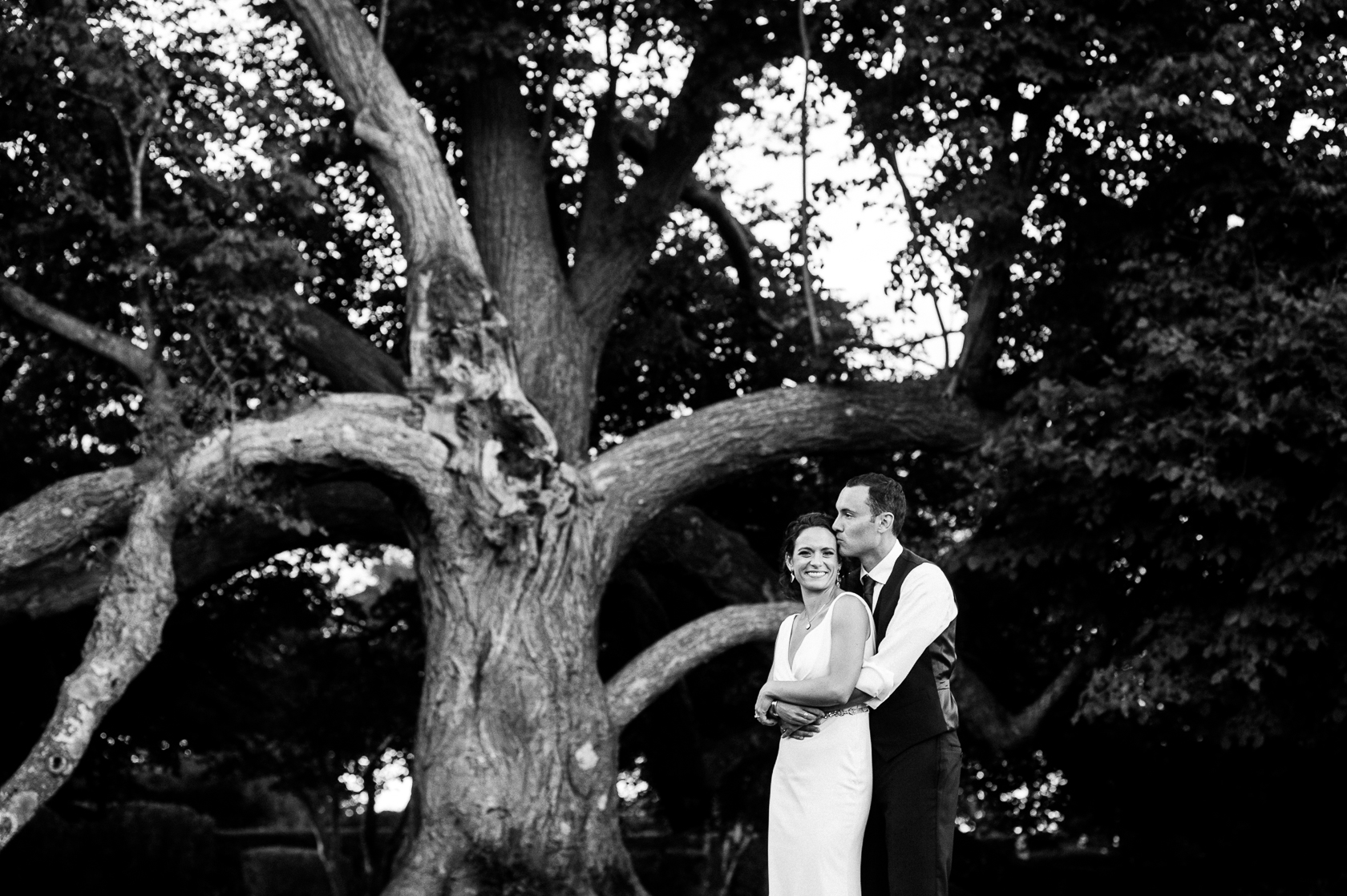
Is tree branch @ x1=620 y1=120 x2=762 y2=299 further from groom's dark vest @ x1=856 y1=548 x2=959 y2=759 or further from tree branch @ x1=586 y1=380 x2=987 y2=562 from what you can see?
groom's dark vest @ x1=856 y1=548 x2=959 y2=759

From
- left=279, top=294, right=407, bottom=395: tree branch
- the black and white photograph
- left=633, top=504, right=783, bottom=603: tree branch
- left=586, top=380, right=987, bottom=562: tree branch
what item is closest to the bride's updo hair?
the black and white photograph

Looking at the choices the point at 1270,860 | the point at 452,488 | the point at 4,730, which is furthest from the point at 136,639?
the point at 1270,860

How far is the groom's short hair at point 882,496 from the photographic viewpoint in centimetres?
530

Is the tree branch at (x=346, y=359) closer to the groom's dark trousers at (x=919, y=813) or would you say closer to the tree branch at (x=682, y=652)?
the tree branch at (x=682, y=652)

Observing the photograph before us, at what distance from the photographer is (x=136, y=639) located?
A: 9.92 metres

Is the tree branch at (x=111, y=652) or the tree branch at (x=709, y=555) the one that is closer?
the tree branch at (x=111, y=652)

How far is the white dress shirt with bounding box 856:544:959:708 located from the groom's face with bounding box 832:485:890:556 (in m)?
0.21

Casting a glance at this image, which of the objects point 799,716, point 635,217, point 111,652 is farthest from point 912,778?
point 635,217

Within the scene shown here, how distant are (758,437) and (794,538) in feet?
25.0

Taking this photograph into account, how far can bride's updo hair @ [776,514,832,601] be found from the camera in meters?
5.24

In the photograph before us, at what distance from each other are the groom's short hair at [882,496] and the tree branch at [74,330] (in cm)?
764

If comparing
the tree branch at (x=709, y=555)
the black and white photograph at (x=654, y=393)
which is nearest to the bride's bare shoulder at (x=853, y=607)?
the black and white photograph at (x=654, y=393)

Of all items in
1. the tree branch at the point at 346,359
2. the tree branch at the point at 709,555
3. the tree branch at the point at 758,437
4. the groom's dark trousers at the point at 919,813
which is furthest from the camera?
the tree branch at the point at 709,555

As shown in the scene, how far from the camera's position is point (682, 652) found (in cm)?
1164
